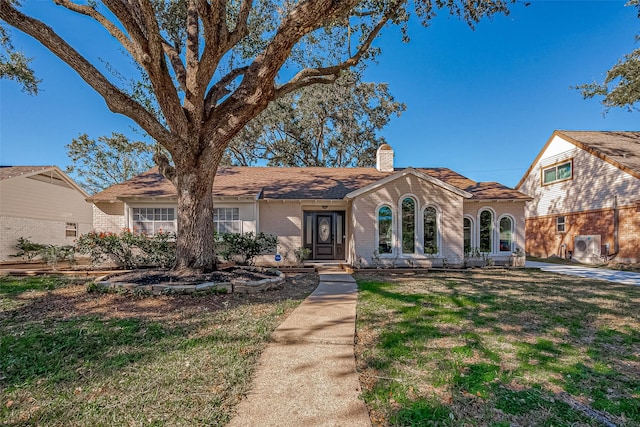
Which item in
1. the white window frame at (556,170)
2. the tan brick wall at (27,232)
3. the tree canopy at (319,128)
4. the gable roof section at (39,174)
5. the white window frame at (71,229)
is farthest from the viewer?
the tree canopy at (319,128)

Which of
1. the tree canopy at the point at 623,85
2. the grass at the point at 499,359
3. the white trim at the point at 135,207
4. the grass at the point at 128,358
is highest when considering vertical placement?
the tree canopy at the point at 623,85

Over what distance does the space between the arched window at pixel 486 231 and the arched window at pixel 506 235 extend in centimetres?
51

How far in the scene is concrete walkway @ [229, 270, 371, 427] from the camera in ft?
8.00

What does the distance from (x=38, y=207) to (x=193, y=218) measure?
15112mm

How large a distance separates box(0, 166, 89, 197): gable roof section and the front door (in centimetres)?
1528

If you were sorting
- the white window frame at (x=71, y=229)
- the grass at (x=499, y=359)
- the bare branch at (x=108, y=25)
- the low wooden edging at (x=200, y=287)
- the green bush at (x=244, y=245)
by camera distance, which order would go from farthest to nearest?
the white window frame at (x=71, y=229), the green bush at (x=244, y=245), the low wooden edging at (x=200, y=287), the bare branch at (x=108, y=25), the grass at (x=499, y=359)

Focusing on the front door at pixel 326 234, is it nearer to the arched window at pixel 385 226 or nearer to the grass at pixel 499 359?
the arched window at pixel 385 226

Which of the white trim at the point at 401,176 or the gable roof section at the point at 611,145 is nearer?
the white trim at the point at 401,176

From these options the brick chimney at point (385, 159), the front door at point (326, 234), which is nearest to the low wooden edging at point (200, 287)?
the front door at point (326, 234)

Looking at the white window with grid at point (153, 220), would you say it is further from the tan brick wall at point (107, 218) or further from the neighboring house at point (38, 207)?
the neighboring house at point (38, 207)

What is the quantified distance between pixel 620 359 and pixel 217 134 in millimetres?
8096

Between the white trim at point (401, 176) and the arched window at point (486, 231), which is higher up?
the white trim at point (401, 176)

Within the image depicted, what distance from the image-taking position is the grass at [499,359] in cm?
257

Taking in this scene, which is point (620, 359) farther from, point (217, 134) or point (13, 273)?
point (13, 273)
